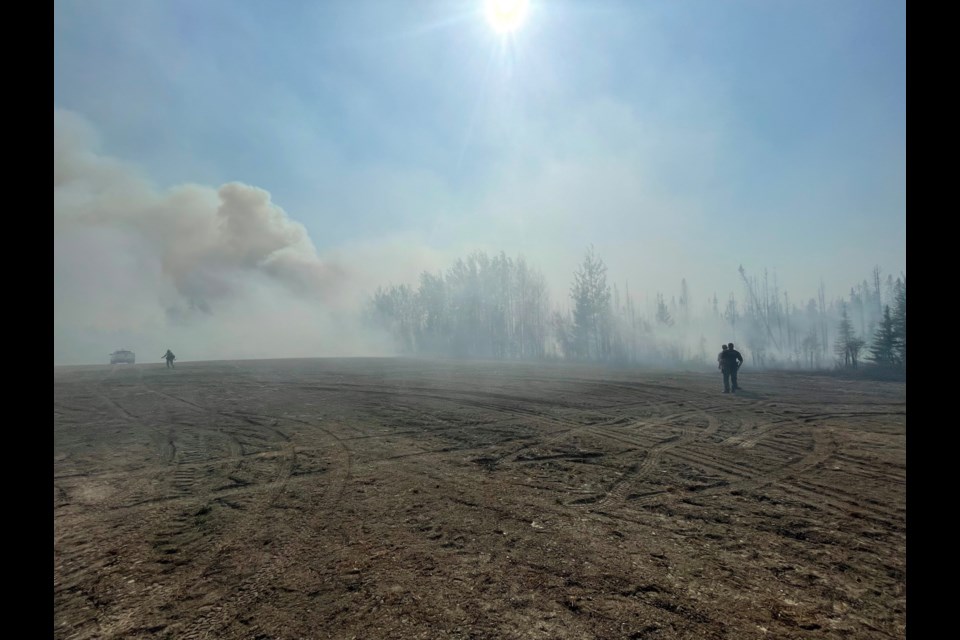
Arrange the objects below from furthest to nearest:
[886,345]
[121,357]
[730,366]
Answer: [121,357] → [886,345] → [730,366]

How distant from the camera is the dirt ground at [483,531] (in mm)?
3809

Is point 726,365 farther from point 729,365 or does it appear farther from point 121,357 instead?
point 121,357

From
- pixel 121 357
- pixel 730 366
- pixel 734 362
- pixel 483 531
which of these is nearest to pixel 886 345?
pixel 734 362

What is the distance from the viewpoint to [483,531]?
5.36m

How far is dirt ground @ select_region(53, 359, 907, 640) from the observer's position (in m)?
3.81

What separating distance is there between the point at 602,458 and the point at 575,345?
57.4m

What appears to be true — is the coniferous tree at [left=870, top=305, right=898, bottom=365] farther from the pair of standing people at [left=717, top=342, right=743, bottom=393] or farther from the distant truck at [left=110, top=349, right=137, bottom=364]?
the distant truck at [left=110, top=349, right=137, bottom=364]

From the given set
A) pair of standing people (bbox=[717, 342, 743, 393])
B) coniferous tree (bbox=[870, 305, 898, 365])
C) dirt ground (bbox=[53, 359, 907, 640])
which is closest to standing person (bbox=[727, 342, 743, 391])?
pair of standing people (bbox=[717, 342, 743, 393])

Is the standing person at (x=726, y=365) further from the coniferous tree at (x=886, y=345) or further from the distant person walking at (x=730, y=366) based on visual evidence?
the coniferous tree at (x=886, y=345)

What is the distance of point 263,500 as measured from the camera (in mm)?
6398

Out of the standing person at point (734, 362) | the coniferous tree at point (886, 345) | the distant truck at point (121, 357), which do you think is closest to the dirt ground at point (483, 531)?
the standing person at point (734, 362)

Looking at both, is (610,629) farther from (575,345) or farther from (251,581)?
(575,345)

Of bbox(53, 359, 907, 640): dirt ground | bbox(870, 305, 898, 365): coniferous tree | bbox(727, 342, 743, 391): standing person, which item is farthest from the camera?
bbox(870, 305, 898, 365): coniferous tree
